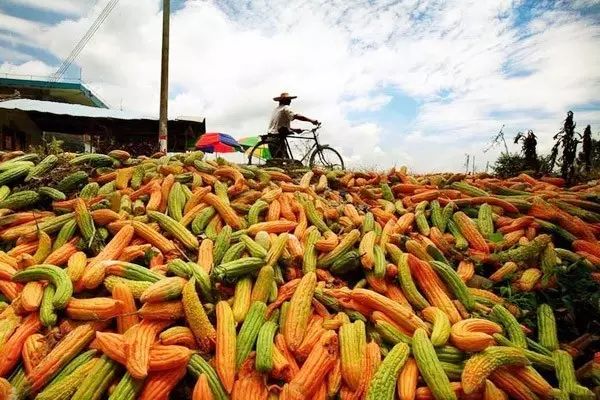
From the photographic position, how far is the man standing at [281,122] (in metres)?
11.5

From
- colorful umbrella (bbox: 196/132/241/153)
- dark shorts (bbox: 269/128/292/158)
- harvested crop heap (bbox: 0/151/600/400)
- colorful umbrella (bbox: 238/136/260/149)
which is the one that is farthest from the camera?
colorful umbrella (bbox: 238/136/260/149)

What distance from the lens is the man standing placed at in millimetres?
11476

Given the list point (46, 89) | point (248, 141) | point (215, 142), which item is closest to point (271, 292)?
point (215, 142)

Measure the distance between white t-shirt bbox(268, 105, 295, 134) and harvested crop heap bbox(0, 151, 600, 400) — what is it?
7223 mm

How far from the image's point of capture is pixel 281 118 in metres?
11.5

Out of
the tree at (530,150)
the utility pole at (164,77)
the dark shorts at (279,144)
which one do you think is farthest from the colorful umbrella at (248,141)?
the tree at (530,150)

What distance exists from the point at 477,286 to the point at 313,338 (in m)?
1.62

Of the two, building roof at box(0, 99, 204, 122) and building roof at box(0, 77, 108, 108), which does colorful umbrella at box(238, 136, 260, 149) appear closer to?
building roof at box(0, 99, 204, 122)

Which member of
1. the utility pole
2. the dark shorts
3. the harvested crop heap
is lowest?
the harvested crop heap

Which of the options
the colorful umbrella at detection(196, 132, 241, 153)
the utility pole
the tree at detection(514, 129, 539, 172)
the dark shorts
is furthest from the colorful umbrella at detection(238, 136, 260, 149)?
the tree at detection(514, 129, 539, 172)

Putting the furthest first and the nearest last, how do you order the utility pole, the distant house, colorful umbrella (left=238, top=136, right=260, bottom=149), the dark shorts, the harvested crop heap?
colorful umbrella (left=238, top=136, right=260, bottom=149)
the distant house
the utility pole
the dark shorts
the harvested crop heap

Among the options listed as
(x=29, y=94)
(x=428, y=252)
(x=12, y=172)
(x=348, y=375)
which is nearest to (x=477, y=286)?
(x=428, y=252)

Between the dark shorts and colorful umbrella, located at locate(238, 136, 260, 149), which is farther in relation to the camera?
colorful umbrella, located at locate(238, 136, 260, 149)

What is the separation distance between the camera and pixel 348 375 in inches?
93.3
